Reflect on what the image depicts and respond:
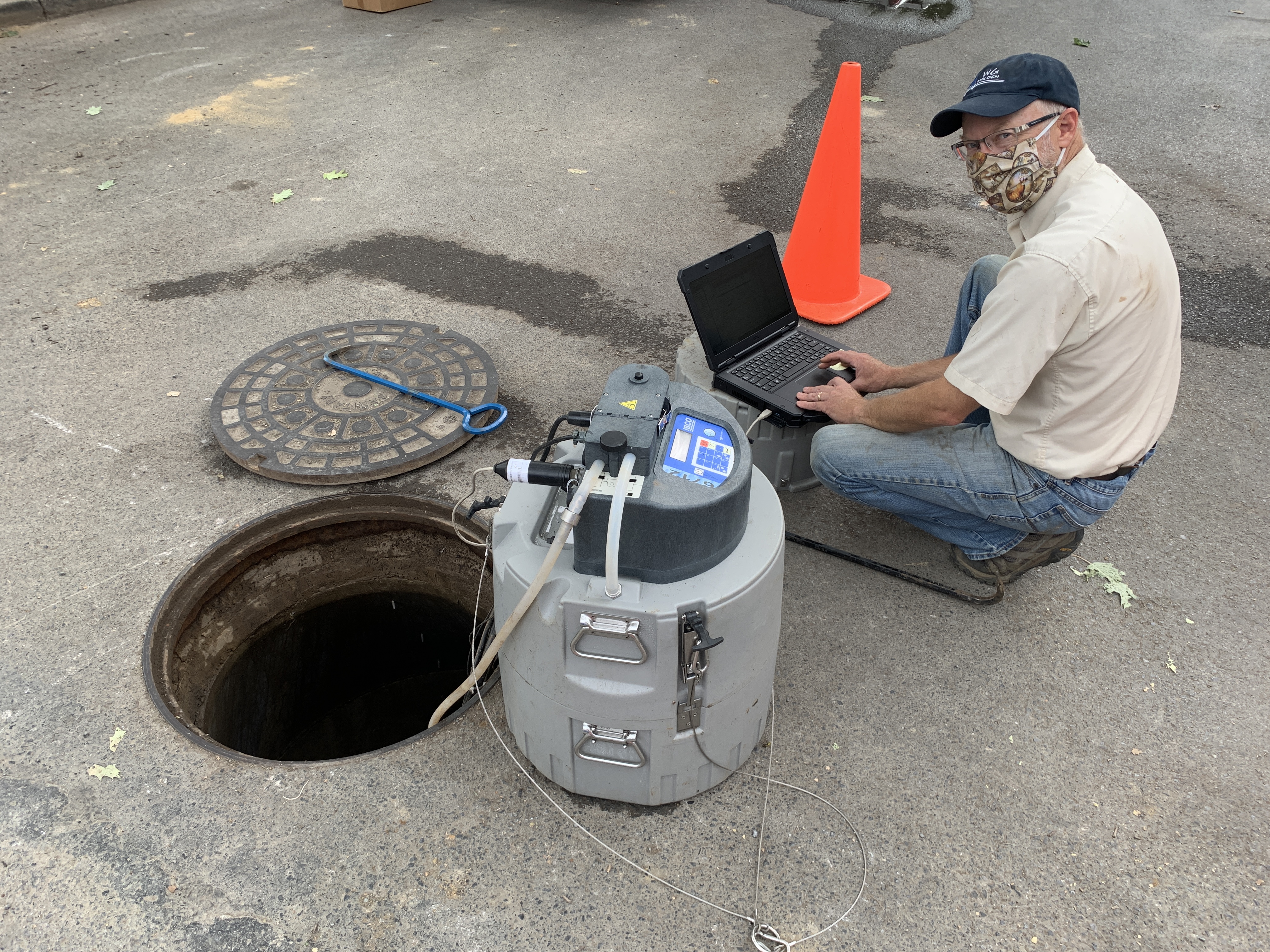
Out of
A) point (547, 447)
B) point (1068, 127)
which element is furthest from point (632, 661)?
point (1068, 127)

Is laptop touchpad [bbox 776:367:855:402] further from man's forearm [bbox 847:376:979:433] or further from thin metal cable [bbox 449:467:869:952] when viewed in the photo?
thin metal cable [bbox 449:467:869:952]

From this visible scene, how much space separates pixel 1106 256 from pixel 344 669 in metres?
3.30

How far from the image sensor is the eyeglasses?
2.31m

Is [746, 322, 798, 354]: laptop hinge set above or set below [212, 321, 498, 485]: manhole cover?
above

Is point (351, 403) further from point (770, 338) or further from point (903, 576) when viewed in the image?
point (903, 576)

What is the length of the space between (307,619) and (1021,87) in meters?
3.01

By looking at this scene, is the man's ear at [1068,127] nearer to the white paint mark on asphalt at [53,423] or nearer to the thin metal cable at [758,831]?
the thin metal cable at [758,831]

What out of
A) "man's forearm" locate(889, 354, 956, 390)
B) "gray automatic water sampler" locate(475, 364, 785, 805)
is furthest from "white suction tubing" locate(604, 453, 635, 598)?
"man's forearm" locate(889, 354, 956, 390)

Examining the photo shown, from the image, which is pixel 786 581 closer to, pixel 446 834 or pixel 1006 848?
pixel 1006 848

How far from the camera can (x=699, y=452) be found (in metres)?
1.90

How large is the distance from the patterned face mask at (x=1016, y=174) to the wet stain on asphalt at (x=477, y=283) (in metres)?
1.74

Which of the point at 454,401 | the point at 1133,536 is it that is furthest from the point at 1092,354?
the point at 454,401

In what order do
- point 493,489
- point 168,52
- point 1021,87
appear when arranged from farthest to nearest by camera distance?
point 168,52 → point 493,489 → point 1021,87

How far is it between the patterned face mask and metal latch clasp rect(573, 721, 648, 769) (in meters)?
1.80
